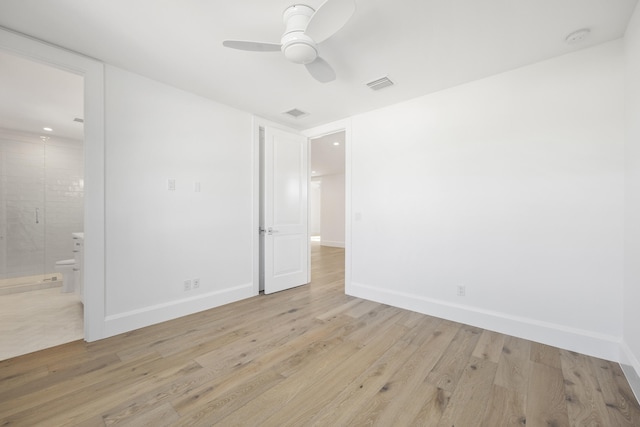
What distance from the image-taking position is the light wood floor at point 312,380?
146 centimetres

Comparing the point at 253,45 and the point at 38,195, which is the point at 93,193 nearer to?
the point at 253,45

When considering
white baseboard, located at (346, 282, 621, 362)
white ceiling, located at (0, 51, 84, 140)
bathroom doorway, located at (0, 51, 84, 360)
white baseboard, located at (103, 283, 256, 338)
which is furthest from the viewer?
bathroom doorway, located at (0, 51, 84, 360)

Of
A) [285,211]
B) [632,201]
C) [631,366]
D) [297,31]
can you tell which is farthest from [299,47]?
[631,366]

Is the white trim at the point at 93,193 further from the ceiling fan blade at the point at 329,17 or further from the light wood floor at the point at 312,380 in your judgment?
the ceiling fan blade at the point at 329,17

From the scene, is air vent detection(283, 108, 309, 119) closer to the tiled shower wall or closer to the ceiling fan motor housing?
the ceiling fan motor housing

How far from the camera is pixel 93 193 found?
229 cm

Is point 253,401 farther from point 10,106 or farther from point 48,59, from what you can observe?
point 10,106

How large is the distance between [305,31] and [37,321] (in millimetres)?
3820

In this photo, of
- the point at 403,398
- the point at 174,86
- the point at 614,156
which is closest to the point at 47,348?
the point at 174,86

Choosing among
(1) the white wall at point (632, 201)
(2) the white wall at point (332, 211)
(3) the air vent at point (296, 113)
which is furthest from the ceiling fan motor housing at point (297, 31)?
(2) the white wall at point (332, 211)

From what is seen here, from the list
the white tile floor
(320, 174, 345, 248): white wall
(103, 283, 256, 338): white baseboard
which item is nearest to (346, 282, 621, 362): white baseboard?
(103, 283, 256, 338): white baseboard

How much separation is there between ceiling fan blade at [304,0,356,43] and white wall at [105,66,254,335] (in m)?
1.96

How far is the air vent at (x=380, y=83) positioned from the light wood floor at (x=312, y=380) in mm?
2549

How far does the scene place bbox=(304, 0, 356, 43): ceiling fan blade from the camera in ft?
4.55
